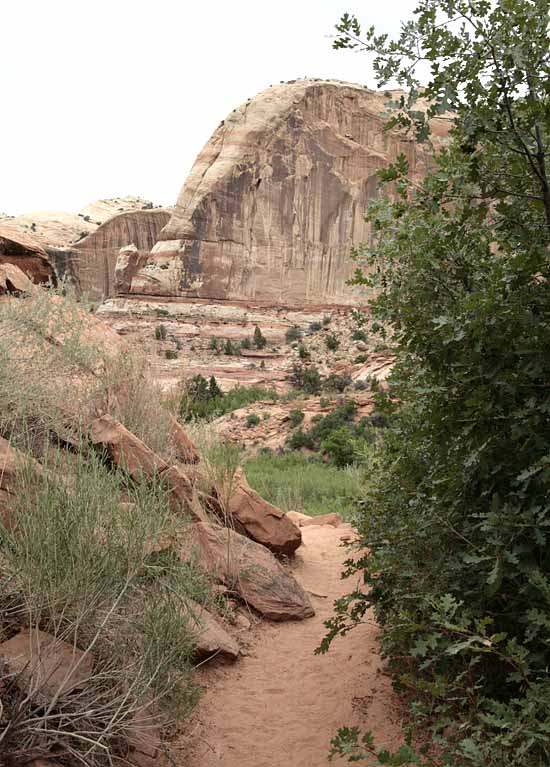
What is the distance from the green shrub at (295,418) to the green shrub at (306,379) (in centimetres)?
496

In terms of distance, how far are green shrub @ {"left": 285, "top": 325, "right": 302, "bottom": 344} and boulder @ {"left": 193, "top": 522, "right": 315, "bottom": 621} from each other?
37429 mm

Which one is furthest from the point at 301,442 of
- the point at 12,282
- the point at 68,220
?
the point at 68,220

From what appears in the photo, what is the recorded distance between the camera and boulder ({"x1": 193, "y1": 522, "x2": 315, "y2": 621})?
5.34 m

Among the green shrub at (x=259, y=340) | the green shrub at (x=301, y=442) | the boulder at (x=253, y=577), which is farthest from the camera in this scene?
the green shrub at (x=259, y=340)

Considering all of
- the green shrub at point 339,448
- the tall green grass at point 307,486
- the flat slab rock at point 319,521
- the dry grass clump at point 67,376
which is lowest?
the green shrub at point 339,448

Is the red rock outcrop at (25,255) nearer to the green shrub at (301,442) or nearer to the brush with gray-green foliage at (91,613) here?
the brush with gray-green foliage at (91,613)

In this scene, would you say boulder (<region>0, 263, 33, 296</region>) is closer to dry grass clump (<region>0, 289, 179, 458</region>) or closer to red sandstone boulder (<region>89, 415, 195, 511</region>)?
dry grass clump (<region>0, 289, 179, 458</region>)

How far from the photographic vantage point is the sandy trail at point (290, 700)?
3422 millimetres

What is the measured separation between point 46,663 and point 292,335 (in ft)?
136

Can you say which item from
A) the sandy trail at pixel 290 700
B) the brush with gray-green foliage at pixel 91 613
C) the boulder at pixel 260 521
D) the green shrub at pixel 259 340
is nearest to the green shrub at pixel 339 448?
the boulder at pixel 260 521

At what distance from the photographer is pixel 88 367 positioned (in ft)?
19.3

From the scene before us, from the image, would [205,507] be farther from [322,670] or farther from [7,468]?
[7,468]

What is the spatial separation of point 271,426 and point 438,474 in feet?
65.5

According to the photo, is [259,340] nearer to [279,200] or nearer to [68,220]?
[279,200]
